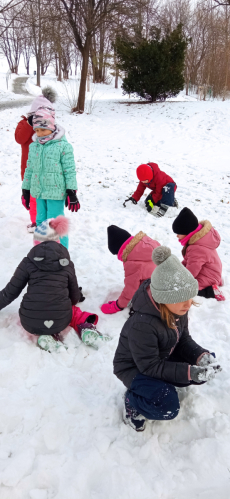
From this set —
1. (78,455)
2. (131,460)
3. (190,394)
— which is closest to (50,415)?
(78,455)

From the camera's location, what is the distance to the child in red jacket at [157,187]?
5.24 metres

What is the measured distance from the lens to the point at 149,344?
Result: 1.63 m

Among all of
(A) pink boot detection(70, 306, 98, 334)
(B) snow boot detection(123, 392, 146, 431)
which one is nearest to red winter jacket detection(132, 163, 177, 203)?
(A) pink boot detection(70, 306, 98, 334)

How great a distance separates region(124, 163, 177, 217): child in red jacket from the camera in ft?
17.2

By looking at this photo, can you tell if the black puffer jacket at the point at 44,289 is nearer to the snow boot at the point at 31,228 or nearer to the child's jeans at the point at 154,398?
the child's jeans at the point at 154,398

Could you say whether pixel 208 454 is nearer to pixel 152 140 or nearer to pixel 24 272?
pixel 24 272

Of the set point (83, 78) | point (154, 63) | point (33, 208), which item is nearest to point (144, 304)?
point (33, 208)

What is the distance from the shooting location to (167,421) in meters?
1.89

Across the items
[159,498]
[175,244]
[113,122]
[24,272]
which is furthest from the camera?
[113,122]

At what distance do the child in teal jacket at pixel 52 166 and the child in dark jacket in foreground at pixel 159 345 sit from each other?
77.8 inches

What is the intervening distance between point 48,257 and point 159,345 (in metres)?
1.12

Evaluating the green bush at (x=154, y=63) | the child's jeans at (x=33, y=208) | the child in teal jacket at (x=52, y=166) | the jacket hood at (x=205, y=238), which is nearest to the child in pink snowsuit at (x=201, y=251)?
the jacket hood at (x=205, y=238)

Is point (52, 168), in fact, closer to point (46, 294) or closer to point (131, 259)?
point (131, 259)

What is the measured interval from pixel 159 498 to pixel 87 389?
80 cm
